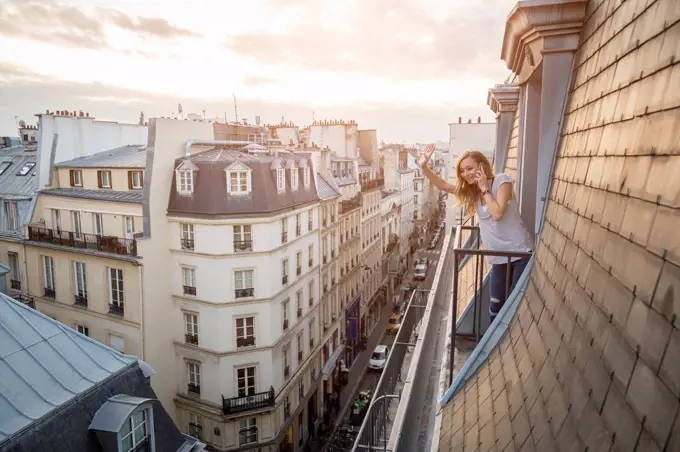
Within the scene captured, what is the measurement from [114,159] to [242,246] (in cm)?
968

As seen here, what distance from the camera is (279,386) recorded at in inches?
924

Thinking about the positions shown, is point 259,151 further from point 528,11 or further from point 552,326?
point 552,326

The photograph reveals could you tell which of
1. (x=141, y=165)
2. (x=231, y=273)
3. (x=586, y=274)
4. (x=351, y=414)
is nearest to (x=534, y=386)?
(x=586, y=274)

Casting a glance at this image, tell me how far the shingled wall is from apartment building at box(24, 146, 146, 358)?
20.2 m

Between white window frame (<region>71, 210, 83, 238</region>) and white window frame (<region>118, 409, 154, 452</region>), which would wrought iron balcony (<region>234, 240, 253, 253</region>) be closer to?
white window frame (<region>71, 210, 83, 238</region>)

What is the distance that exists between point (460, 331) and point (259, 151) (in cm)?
1963

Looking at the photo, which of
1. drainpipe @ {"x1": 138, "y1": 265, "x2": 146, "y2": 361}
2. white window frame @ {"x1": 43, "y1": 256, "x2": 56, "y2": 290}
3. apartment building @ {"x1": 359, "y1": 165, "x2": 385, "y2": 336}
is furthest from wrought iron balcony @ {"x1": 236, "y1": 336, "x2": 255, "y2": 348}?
apartment building @ {"x1": 359, "y1": 165, "x2": 385, "y2": 336}

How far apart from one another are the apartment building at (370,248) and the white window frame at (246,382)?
1799 centimetres

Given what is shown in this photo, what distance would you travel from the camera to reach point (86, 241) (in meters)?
23.4

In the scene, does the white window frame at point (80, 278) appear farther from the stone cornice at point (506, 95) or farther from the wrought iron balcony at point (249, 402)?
the stone cornice at point (506, 95)

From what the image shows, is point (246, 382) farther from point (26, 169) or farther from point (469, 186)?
point (469, 186)

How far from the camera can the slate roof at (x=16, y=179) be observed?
26656 mm

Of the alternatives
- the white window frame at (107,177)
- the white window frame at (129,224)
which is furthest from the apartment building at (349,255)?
the white window frame at (129,224)

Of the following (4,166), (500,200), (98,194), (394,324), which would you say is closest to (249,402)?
(98,194)
